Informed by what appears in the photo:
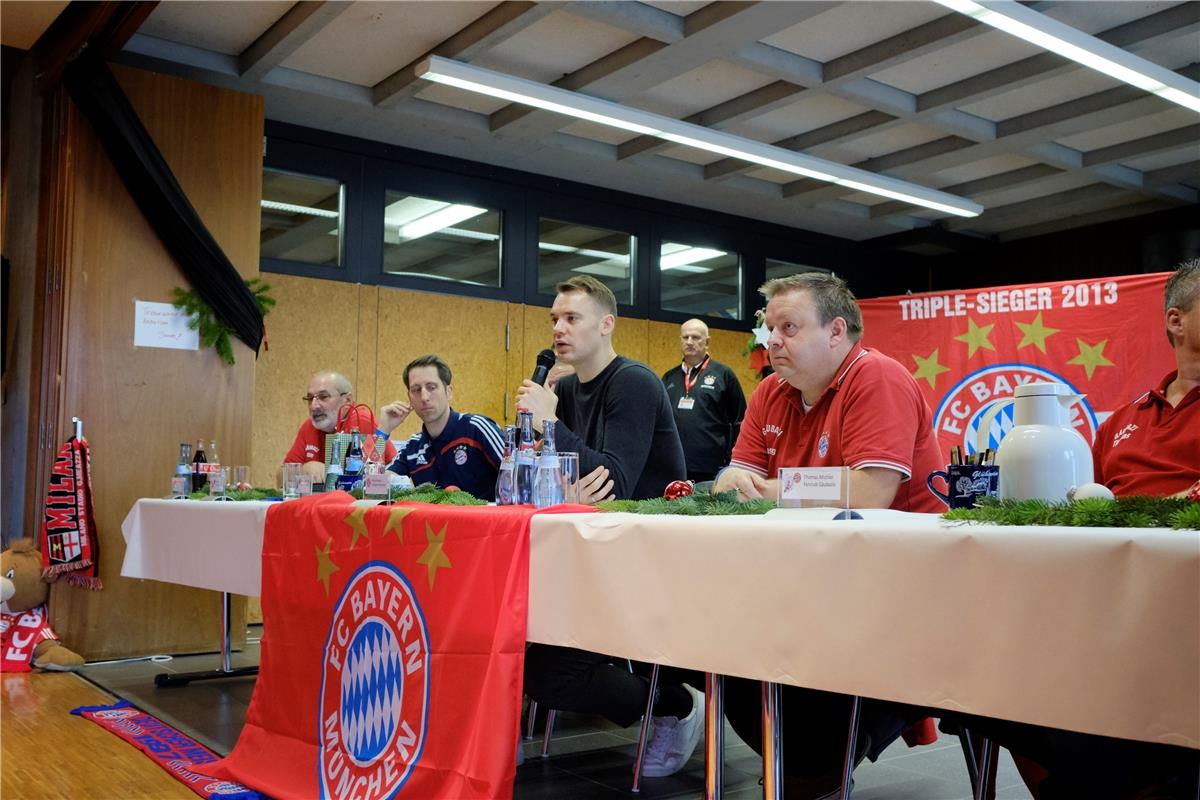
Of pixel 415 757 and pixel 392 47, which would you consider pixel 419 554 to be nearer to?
pixel 415 757

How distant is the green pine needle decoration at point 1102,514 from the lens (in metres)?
1.07

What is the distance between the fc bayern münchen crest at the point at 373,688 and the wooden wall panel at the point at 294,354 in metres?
3.63

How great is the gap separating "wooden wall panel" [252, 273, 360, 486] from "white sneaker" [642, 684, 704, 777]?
3523mm

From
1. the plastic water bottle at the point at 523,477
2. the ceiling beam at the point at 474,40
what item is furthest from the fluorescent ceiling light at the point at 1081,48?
the plastic water bottle at the point at 523,477

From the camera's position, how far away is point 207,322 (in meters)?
4.74

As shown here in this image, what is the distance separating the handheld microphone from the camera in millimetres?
3121

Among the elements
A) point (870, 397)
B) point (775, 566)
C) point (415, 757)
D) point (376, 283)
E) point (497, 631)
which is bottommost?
point (415, 757)

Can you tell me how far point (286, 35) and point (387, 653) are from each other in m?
3.44

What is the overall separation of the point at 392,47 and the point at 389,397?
206 centimetres

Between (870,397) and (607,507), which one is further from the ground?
(870,397)

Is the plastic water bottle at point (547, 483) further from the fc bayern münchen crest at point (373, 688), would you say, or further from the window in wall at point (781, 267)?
the window in wall at point (781, 267)

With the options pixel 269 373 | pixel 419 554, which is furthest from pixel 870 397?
pixel 269 373

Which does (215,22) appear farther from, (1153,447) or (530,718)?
(1153,447)

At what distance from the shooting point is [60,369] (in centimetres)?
445
